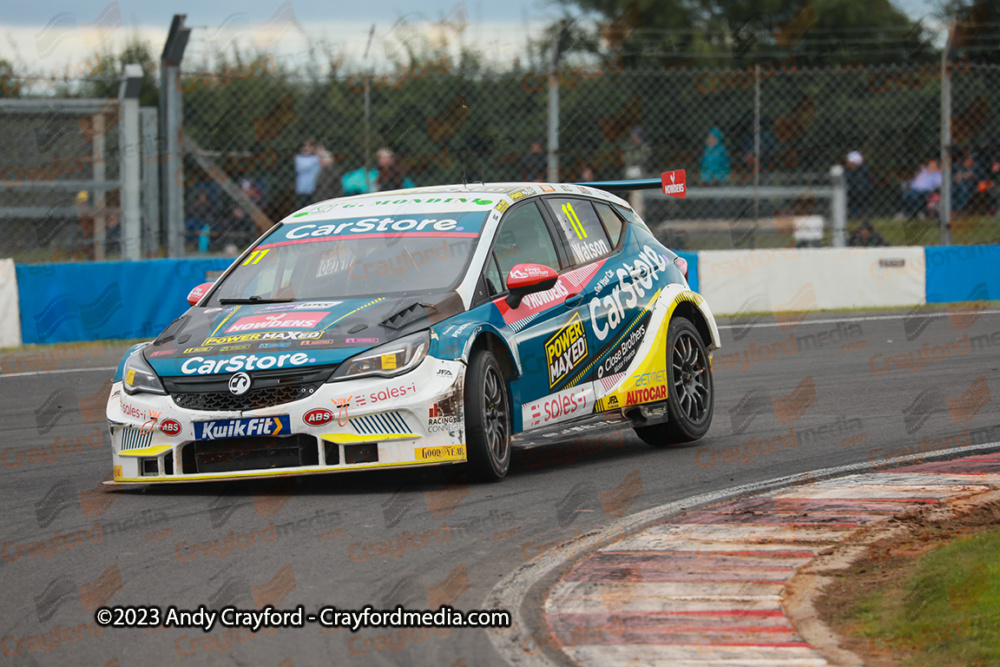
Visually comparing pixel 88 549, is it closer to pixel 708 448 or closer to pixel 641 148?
pixel 708 448

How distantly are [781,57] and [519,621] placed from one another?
2661cm

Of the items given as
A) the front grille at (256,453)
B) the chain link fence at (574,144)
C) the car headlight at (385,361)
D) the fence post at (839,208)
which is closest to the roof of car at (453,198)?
the car headlight at (385,361)

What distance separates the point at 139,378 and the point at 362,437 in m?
1.21

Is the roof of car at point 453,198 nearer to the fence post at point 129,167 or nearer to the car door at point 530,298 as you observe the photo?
the car door at point 530,298

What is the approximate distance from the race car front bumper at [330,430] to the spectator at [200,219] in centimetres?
947

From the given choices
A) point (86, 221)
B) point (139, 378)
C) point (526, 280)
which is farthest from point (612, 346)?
point (86, 221)

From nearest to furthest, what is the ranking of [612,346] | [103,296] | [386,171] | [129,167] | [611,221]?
[612,346]
[611,221]
[103,296]
[129,167]
[386,171]

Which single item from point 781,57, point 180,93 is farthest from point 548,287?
point 781,57

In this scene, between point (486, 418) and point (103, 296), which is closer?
point (486, 418)

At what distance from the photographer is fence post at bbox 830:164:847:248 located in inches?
720

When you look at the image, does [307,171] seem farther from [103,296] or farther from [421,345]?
[421,345]

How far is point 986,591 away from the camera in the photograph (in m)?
4.77

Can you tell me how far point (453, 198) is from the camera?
27.1 feet

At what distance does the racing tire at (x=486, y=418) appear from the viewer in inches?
272
